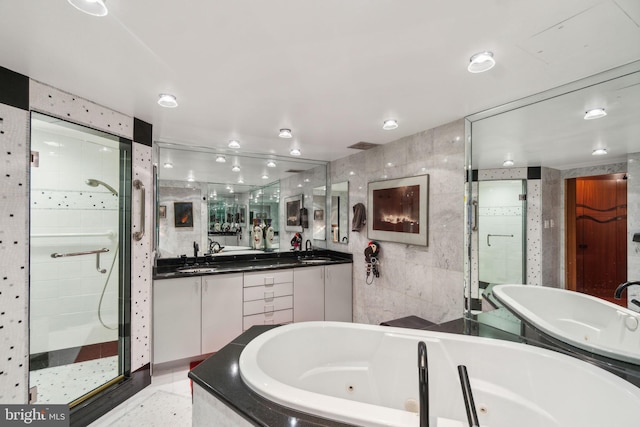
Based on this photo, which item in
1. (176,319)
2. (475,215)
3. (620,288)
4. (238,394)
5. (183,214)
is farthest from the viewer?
(183,214)

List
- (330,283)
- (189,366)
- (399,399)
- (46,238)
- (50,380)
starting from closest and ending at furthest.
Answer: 1. (399,399)
2. (50,380)
3. (46,238)
4. (189,366)
5. (330,283)

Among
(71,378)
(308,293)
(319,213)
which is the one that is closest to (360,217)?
(319,213)

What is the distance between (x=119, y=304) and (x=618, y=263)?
3569mm

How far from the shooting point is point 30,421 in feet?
5.58

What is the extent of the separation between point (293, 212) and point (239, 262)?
1096 millimetres

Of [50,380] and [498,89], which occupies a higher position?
[498,89]

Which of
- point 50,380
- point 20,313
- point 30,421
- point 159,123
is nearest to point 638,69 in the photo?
point 159,123

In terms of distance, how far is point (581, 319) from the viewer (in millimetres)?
1656

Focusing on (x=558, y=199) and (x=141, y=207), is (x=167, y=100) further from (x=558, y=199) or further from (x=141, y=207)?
(x=558, y=199)

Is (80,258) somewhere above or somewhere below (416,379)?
above

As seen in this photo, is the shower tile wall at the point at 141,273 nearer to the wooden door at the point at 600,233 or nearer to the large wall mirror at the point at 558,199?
the large wall mirror at the point at 558,199

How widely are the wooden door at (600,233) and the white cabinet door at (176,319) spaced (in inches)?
123

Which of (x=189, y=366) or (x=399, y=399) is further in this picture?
(x=189, y=366)

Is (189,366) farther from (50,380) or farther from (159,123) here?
(159,123)
